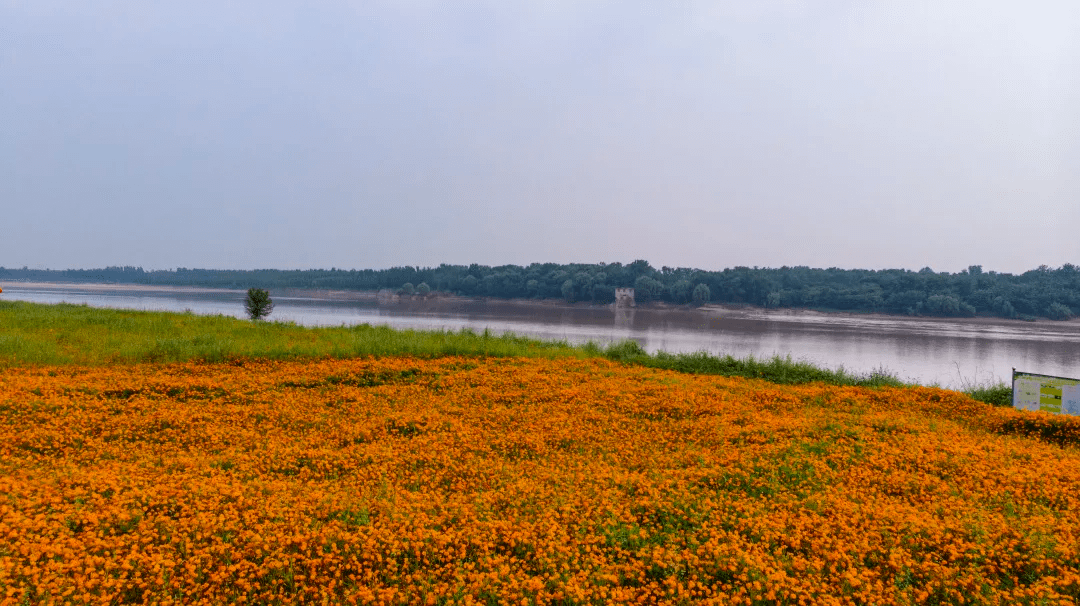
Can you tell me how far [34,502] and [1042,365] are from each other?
150 ft

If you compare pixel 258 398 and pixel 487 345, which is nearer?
pixel 258 398

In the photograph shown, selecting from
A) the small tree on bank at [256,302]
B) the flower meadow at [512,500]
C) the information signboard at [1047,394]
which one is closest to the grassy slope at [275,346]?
the information signboard at [1047,394]

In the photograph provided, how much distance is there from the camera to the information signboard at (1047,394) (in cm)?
1386

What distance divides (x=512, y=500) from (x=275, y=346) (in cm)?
1573

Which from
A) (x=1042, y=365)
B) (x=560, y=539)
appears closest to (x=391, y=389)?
(x=560, y=539)

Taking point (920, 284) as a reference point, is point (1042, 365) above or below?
below

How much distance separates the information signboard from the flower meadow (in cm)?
94

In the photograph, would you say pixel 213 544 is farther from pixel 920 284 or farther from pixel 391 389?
pixel 920 284

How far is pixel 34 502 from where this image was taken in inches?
262

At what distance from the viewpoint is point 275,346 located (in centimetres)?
2056

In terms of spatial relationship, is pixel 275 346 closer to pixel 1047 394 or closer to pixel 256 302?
pixel 256 302

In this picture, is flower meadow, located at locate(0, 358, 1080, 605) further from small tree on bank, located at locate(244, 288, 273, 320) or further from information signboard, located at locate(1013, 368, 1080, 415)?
small tree on bank, located at locate(244, 288, 273, 320)

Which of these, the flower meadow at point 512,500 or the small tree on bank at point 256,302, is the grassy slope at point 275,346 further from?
the small tree on bank at point 256,302

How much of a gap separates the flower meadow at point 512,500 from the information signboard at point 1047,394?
3.10 feet
